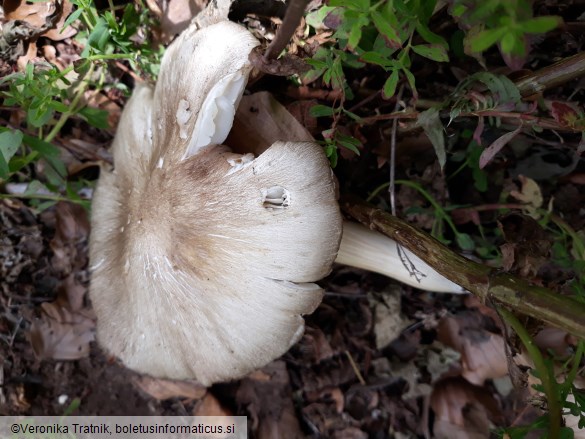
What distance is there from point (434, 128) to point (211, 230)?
809 millimetres

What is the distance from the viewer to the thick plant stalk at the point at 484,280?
1.20 m

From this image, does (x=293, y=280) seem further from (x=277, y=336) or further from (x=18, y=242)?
(x=18, y=242)

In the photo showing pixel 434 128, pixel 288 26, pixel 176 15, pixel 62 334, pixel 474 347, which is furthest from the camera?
pixel 62 334

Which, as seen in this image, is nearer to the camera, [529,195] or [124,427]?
[529,195]

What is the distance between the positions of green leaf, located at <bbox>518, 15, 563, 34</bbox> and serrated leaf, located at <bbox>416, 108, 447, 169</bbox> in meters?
0.59

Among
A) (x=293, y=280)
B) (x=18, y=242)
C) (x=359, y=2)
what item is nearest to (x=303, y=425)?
(x=293, y=280)

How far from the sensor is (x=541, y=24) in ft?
2.81

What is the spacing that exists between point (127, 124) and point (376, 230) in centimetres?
118

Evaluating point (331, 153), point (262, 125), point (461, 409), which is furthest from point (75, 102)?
point (461, 409)

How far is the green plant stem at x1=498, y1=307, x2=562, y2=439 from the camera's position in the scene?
50.6 inches

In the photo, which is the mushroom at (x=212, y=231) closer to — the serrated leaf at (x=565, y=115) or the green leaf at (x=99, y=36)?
the green leaf at (x=99, y=36)

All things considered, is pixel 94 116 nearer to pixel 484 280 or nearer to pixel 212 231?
pixel 212 231

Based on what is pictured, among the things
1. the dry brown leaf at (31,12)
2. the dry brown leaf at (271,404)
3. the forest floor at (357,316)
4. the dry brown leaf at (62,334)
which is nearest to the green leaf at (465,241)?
the forest floor at (357,316)

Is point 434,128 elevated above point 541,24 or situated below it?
below
